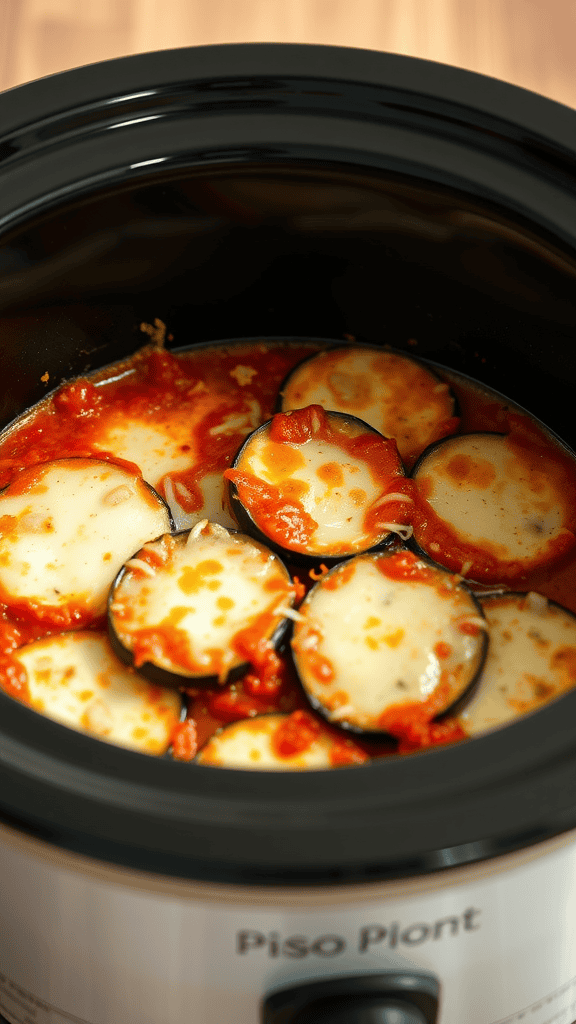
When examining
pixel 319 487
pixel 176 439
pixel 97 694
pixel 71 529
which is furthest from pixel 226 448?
pixel 97 694

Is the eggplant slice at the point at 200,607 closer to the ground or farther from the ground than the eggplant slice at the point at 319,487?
closer to the ground

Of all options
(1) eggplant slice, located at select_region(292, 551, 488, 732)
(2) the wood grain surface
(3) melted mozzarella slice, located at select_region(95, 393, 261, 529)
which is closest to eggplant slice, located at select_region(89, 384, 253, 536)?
(3) melted mozzarella slice, located at select_region(95, 393, 261, 529)

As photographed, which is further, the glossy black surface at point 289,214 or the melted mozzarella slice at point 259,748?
the glossy black surface at point 289,214

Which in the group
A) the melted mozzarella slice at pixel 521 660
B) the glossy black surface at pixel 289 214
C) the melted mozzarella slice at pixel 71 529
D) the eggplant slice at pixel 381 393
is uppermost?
the glossy black surface at pixel 289 214

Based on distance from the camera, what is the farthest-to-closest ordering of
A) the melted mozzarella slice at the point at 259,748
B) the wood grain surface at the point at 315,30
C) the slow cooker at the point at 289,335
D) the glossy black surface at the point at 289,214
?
the wood grain surface at the point at 315,30
the glossy black surface at the point at 289,214
the melted mozzarella slice at the point at 259,748
the slow cooker at the point at 289,335

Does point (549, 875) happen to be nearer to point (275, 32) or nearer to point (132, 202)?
point (132, 202)

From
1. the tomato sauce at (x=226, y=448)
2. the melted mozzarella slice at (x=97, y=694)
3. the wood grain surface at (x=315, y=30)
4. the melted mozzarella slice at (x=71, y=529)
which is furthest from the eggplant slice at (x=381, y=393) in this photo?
the wood grain surface at (x=315, y=30)

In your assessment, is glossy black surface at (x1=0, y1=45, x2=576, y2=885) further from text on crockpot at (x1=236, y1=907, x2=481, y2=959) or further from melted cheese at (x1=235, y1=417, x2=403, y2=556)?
text on crockpot at (x1=236, y1=907, x2=481, y2=959)

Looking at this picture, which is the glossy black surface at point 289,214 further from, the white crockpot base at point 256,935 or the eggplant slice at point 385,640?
the white crockpot base at point 256,935
